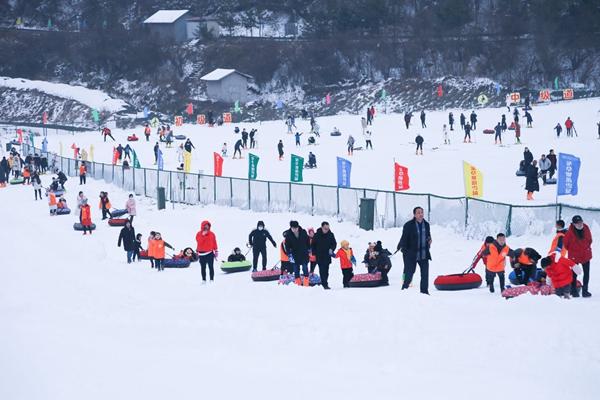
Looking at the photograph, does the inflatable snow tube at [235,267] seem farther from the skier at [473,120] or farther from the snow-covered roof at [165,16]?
the snow-covered roof at [165,16]

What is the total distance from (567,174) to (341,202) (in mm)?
6792

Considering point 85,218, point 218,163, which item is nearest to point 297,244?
point 85,218

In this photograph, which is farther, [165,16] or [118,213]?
[165,16]

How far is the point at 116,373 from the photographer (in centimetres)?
1345

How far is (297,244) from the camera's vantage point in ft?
62.2

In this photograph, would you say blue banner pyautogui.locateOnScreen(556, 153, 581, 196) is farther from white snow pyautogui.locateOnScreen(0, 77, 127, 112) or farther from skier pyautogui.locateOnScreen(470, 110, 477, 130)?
white snow pyautogui.locateOnScreen(0, 77, 127, 112)

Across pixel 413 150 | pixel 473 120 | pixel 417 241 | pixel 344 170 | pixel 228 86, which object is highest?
pixel 228 86

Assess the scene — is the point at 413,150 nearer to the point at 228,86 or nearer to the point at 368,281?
the point at 368,281

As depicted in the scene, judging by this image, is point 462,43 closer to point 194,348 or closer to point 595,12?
point 595,12

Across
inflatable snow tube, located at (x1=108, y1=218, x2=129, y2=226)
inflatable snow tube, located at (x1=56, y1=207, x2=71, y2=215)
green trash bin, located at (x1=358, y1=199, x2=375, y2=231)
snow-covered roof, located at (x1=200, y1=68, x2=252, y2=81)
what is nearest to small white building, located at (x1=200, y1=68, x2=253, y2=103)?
snow-covered roof, located at (x1=200, y1=68, x2=252, y2=81)

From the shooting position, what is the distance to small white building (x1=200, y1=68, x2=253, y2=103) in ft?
309

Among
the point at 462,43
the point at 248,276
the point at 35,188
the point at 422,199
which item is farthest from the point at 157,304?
the point at 462,43

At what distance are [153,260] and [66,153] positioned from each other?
42.7 m

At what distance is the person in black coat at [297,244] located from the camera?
61.7ft
